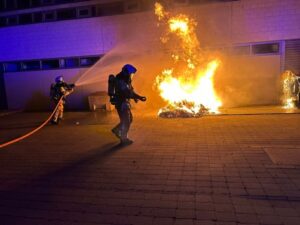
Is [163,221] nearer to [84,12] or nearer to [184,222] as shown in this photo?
[184,222]

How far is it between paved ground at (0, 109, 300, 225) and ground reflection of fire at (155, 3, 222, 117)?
3850 mm

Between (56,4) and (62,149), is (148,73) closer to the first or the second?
(56,4)

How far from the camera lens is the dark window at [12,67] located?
53.8 feet

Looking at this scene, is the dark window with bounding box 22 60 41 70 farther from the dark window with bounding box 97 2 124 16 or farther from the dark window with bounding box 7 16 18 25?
the dark window with bounding box 97 2 124 16

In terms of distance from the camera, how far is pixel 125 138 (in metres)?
7.60

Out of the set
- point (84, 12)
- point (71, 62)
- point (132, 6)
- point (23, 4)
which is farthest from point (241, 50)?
point (23, 4)

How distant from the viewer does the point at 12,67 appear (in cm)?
1653

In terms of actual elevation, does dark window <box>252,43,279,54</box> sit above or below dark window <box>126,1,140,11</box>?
below

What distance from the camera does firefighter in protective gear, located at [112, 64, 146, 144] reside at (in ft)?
23.7

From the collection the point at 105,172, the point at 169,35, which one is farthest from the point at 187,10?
the point at 105,172

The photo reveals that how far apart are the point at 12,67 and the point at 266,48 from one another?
Answer: 13288mm

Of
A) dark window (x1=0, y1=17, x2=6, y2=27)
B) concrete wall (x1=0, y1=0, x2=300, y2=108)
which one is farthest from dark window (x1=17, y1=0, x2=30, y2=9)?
concrete wall (x1=0, y1=0, x2=300, y2=108)

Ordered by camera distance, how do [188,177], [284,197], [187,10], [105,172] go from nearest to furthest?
[284,197] < [188,177] < [105,172] < [187,10]

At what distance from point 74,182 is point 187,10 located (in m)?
10.5
